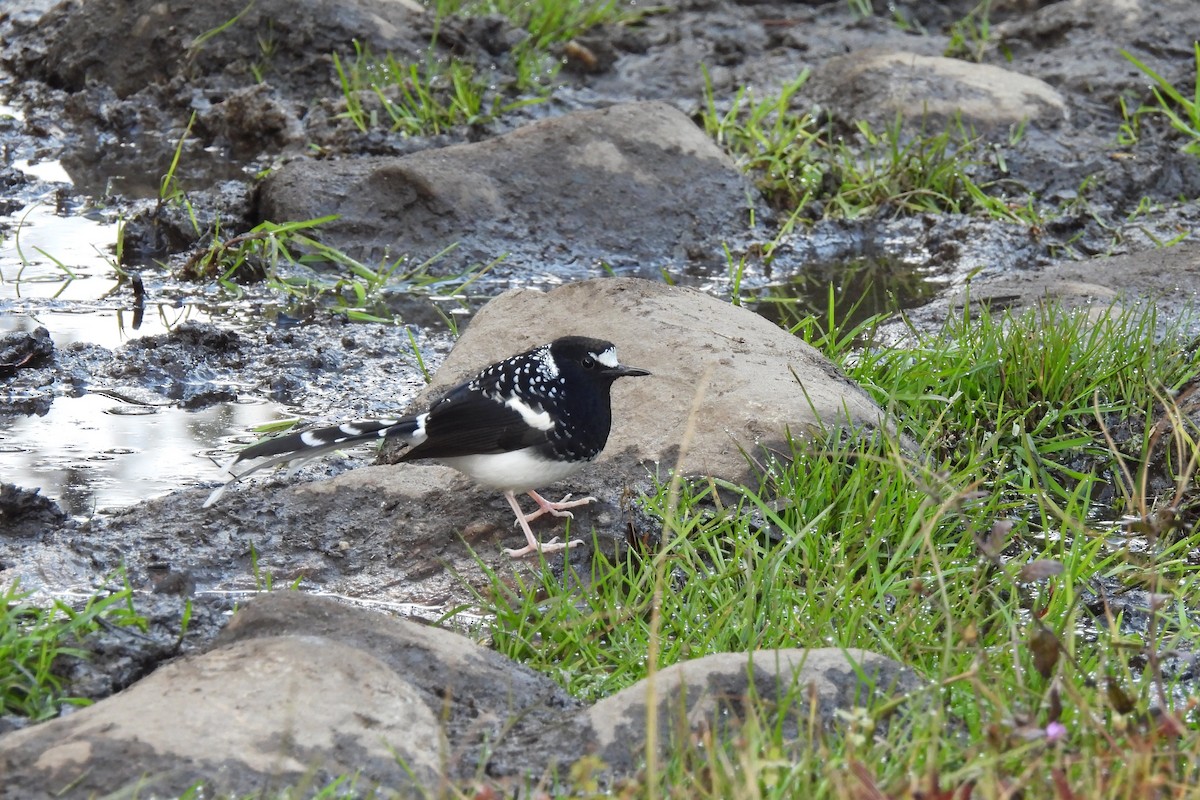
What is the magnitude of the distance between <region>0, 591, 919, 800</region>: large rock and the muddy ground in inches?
20.5

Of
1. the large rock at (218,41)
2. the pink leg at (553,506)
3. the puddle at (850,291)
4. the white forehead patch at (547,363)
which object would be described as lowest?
the puddle at (850,291)

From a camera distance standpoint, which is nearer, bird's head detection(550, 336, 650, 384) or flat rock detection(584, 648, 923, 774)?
flat rock detection(584, 648, 923, 774)

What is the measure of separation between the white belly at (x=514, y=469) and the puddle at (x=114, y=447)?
3.71ft

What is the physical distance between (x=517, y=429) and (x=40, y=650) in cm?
157

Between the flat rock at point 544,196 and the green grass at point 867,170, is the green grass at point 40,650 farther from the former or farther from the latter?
the green grass at point 867,170

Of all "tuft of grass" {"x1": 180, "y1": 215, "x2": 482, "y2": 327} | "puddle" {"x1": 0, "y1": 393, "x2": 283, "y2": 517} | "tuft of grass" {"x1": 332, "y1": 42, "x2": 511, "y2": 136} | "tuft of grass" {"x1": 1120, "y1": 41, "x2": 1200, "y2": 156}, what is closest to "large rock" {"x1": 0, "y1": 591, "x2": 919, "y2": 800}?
"puddle" {"x1": 0, "y1": 393, "x2": 283, "y2": 517}

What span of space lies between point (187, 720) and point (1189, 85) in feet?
27.0

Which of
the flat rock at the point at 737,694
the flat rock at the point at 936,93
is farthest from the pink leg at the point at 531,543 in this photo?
the flat rock at the point at 936,93

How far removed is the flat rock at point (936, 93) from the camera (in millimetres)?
8688

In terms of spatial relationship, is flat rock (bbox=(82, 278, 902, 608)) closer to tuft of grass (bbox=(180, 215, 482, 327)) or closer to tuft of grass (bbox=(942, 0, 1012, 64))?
tuft of grass (bbox=(180, 215, 482, 327))

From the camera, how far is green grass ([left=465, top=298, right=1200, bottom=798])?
3.04 m

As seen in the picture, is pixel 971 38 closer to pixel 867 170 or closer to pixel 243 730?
pixel 867 170

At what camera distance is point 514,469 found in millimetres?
4547

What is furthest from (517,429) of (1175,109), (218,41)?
(1175,109)
